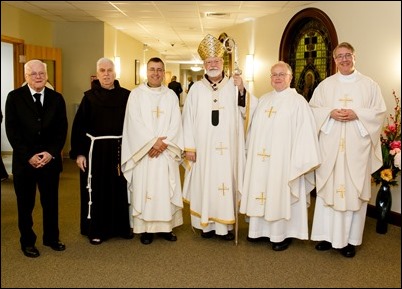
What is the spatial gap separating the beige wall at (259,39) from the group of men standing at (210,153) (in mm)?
1396

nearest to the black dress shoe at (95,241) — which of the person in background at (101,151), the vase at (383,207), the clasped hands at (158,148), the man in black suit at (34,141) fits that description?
the person in background at (101,151)

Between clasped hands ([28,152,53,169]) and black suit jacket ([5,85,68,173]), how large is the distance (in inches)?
1.3

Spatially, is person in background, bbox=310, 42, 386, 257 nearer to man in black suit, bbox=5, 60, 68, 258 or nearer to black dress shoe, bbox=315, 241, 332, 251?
black dress shoe, bbox=315, 241, 332, 251

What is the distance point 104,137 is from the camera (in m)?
4.03

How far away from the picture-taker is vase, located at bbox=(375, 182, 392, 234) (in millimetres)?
4551

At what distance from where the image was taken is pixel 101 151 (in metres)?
4.02

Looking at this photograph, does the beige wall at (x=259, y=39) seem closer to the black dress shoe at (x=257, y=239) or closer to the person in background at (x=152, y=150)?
the black dress shoe at (x=257, y=239)

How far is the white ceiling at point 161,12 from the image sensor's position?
24.7ft

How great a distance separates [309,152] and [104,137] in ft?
5.97

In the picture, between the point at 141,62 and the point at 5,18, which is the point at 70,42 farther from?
the point at 141,62

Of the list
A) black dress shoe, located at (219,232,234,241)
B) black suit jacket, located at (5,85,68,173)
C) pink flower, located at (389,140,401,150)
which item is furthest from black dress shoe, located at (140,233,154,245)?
pink flower, located at (389,140,401,150)

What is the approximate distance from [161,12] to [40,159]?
5.39 meters

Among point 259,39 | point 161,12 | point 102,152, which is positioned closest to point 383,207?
point 102,152

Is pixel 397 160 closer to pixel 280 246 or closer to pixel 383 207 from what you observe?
pixel 383 207
